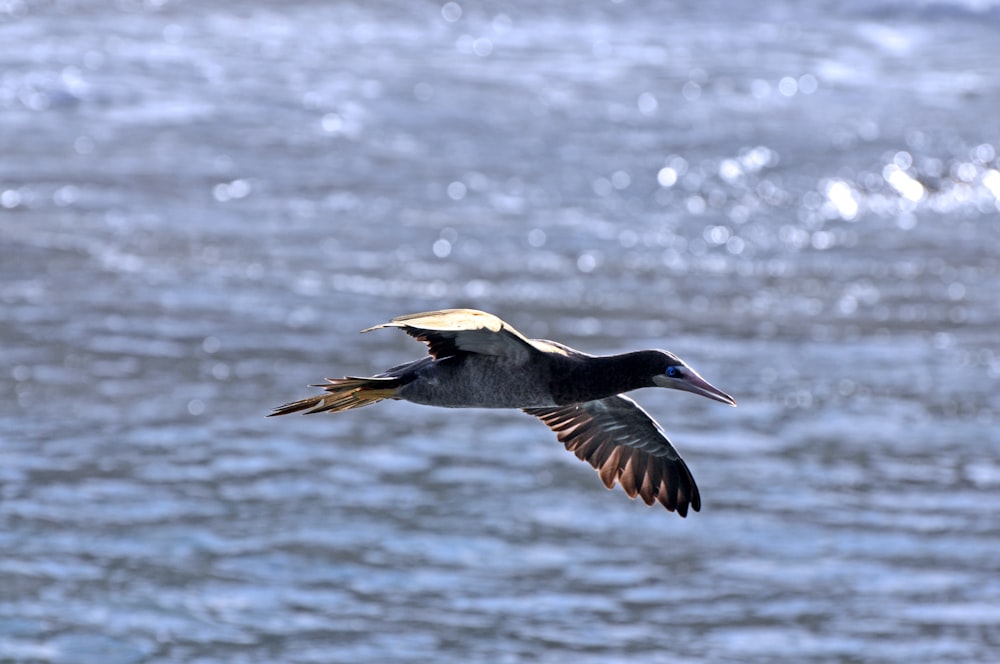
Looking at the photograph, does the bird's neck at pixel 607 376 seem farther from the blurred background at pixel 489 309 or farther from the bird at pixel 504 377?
the blurred background at pixel 489 309

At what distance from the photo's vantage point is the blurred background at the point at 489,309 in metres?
15.5

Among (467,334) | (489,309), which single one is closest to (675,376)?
(467,334)

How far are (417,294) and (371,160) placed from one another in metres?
3.63

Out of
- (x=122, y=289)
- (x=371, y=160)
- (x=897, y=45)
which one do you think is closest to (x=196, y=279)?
(x=122, y=289)

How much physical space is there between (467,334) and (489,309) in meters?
13.3

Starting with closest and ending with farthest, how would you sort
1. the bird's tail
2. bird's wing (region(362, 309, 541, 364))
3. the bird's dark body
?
bird's wing (region(362, 309, 541, 364)), the bird's tail, the bird's dark body

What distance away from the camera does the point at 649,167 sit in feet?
77.4

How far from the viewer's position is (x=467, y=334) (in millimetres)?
6391

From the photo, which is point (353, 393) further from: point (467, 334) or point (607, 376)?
point (607, 376)

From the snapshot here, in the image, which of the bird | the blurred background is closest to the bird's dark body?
the bird

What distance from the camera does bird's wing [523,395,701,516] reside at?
7.99 meters

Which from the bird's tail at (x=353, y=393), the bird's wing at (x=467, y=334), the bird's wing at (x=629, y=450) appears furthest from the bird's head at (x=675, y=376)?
the bird's wing at (x=629, y=450)

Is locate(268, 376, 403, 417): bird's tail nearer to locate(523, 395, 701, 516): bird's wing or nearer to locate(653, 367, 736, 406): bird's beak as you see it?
locate(653, 367, 736, 406): bird's beak

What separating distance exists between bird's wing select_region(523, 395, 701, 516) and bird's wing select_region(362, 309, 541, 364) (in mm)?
1414
